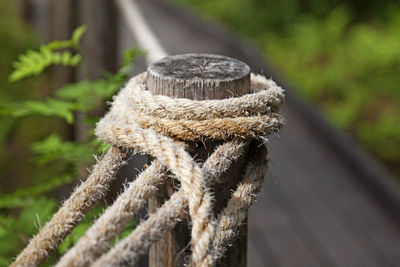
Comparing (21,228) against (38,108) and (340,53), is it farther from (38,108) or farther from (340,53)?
(340,53)

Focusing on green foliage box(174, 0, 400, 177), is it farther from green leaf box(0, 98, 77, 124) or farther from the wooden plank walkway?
green leaf box(0, 98, 77, 124)

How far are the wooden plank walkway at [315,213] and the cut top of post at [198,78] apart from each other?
168 cm

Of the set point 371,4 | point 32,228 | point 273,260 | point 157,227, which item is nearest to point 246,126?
point 157,227

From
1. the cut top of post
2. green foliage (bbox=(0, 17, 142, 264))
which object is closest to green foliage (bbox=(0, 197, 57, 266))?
green foliage (bbox=(0, 17, 142, 264))

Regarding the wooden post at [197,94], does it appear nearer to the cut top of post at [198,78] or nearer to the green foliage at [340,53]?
the cut top of post at [198,78]

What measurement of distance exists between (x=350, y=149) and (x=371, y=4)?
3.55 m

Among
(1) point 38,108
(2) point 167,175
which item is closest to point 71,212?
(2) point 167,175

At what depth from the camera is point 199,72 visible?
0.89 meters

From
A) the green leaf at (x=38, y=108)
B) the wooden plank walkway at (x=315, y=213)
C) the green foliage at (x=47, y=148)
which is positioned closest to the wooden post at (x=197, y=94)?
the green foliage at (x=47, y=148)

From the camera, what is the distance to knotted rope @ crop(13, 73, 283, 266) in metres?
0.70

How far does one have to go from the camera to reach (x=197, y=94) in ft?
2.75

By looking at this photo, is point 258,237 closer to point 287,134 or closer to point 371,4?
point 287,134

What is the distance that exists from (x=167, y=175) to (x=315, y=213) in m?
2.82

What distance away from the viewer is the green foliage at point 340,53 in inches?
188
